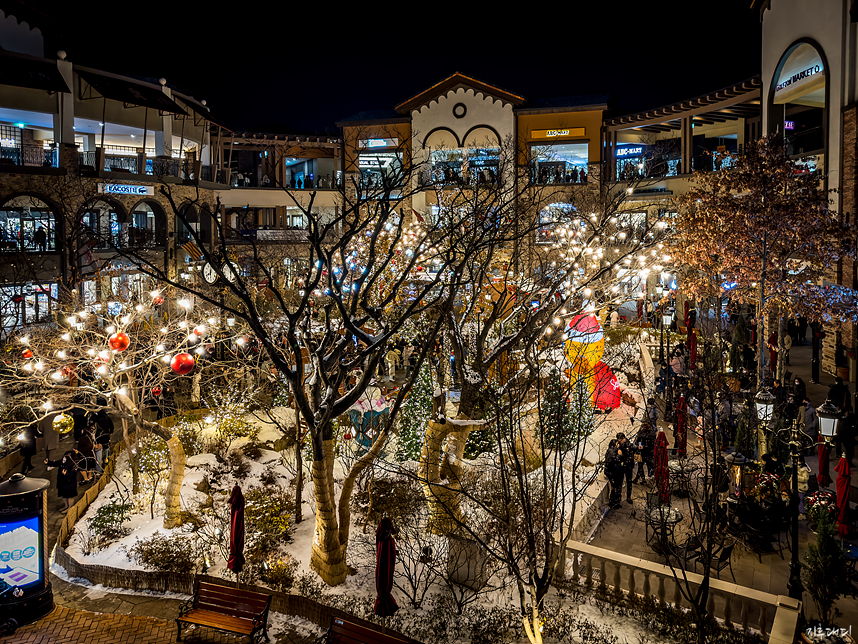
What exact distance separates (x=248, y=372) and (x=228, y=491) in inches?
195

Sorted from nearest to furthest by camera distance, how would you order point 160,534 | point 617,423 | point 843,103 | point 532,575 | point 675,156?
point 532,575 → point 160,534 → point 617,423 → point 843,103 → point 675,156

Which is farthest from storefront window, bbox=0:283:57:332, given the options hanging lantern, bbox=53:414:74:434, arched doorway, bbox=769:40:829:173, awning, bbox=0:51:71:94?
arched doorway, bbox=769:40:829:173

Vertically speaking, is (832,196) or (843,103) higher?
(843,103)

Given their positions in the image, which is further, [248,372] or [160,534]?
[248,372]

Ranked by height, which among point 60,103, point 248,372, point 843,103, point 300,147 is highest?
point 300,147

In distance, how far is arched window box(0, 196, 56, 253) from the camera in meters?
23.6

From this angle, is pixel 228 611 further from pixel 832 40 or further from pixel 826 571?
pixel 832 40

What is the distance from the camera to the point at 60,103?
82.4 feet

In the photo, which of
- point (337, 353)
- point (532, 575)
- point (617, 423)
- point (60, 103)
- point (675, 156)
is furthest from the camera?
point (675, 156)

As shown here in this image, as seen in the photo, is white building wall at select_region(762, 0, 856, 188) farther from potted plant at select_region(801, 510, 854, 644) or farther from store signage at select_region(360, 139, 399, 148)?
store signage at select_region(360, 139, 399, 148)

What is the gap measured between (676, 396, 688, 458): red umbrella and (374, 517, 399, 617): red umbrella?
7.36 m

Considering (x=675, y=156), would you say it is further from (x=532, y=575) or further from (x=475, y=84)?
(x=532, y=575)

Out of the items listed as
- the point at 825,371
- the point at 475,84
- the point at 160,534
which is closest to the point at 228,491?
the point at 160,534

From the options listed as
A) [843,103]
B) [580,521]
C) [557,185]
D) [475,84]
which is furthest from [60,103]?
[843,103]
